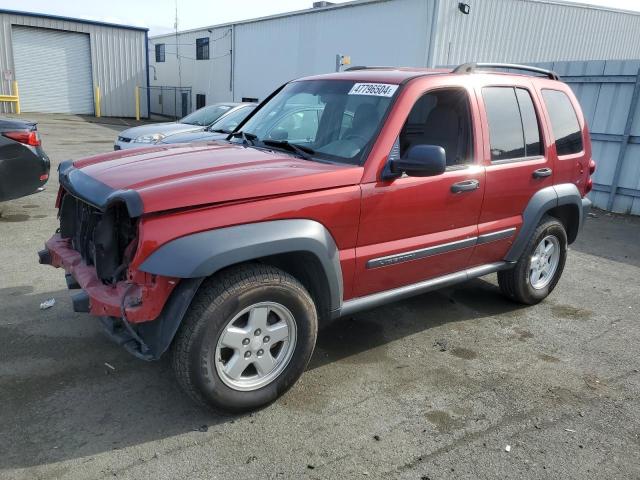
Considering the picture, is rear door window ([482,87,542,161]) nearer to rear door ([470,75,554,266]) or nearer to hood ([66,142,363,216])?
rear door ([470,75,554,266])

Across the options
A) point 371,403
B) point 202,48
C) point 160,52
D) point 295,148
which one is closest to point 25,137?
point 295,148

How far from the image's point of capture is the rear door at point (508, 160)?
400 cm

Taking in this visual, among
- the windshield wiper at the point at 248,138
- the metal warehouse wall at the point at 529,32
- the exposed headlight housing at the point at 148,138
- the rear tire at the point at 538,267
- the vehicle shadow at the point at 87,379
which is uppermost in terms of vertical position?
the metal warehouse wall at the point at 529,32

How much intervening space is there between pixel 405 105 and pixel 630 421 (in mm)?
2369

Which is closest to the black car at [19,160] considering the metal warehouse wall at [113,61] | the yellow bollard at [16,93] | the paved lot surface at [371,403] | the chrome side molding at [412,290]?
the paved lot surface at [371,403]

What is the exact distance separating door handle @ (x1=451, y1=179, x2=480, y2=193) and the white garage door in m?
25.7

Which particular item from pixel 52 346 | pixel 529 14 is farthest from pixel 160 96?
pixel 52 346

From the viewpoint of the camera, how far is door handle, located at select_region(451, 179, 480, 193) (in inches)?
146

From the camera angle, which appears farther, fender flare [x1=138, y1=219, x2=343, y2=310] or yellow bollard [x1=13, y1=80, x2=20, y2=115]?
yellow bollard [x1=13, y1=80, x2=20, y2=115]

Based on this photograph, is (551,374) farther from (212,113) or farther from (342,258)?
(212,113)

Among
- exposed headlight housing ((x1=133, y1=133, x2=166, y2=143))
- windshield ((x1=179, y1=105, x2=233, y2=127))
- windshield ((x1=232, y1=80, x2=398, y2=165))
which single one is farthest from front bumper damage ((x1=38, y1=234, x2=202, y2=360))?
windshield ((x1=179, y1=105, x2=233, y2=127))

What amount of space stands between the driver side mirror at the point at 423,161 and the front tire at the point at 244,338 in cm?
96

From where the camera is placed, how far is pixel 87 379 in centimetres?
339

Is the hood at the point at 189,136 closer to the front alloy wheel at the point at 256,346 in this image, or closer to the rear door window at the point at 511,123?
the rear door window at the point at 511,123
